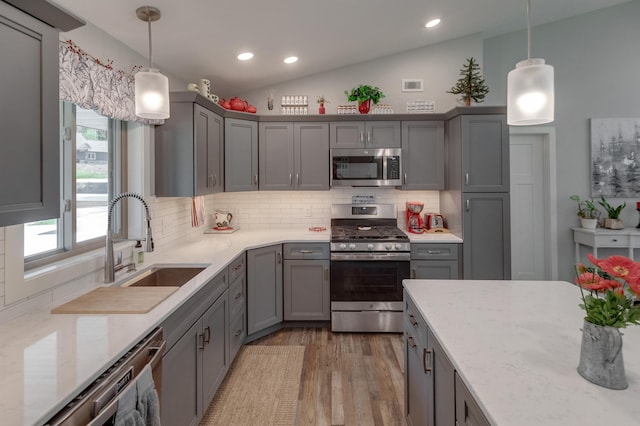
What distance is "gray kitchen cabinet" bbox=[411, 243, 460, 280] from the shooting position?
339 cm

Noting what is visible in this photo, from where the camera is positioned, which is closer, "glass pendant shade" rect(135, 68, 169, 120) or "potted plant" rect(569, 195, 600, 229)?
"glass pendant shade" rect(135, 68, 169, 120)

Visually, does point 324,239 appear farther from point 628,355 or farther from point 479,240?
point 628,355

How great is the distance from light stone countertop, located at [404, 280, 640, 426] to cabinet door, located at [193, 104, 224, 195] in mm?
2035

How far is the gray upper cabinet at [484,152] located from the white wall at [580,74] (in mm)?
1165

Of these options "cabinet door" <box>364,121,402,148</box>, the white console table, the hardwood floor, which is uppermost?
A: "cabinet door" <box>364,121,402,148</box>

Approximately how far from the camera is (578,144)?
4266mm

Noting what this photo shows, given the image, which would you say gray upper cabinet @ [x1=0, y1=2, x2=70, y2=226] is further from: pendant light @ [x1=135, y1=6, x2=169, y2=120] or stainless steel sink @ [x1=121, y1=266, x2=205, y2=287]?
stainless steel sink @ [x1=121, y1=266, x2=205, y2=287]

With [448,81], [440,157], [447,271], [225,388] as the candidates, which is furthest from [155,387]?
[448,81]

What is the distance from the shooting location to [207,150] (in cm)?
311

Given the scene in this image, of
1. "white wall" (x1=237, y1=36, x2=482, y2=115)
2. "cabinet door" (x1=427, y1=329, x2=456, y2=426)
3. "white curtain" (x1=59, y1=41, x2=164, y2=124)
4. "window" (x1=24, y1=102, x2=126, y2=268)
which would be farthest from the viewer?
"white wall" (x1=237, y1=36, x2=482, y2=115)

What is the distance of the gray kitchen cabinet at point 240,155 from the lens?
11.5 feet

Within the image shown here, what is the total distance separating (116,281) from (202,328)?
59 cm

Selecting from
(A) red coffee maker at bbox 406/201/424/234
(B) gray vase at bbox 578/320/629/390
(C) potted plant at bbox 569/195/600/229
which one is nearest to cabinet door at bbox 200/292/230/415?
(B) gray vase at bbox 578/320/629/390

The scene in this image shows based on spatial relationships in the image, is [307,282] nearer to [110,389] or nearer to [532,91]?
[110,389]
